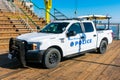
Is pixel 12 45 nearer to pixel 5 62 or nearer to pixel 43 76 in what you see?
pixel 5 62

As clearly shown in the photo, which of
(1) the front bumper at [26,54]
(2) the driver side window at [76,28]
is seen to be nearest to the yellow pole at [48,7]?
(2) the driver side window at [76,28]

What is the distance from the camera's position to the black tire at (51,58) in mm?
8013

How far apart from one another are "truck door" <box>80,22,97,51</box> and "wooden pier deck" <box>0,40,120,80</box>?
2.30 ft

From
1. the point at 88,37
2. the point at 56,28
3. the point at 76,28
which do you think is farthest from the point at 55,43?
the point at 88,37

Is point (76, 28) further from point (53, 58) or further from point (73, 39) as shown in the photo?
point (53, 58)

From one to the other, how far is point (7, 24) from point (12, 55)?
683cm

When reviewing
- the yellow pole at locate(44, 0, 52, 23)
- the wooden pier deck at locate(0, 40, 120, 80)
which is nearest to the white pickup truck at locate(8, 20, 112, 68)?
the wooden pier deck at locate(0, 40, 120, 80)

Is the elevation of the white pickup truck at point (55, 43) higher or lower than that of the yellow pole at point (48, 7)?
lower

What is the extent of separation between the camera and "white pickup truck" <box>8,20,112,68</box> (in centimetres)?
788

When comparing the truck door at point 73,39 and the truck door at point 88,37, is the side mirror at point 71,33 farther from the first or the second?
the truck door at point 88,37

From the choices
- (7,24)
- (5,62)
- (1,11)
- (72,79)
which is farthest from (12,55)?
(1,11)

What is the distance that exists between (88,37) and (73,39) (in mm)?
1160

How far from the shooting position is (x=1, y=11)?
53.4 feet

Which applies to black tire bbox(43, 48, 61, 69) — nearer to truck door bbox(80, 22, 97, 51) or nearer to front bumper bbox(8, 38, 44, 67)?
front bumper bbox(8, 38, 44, 67)
